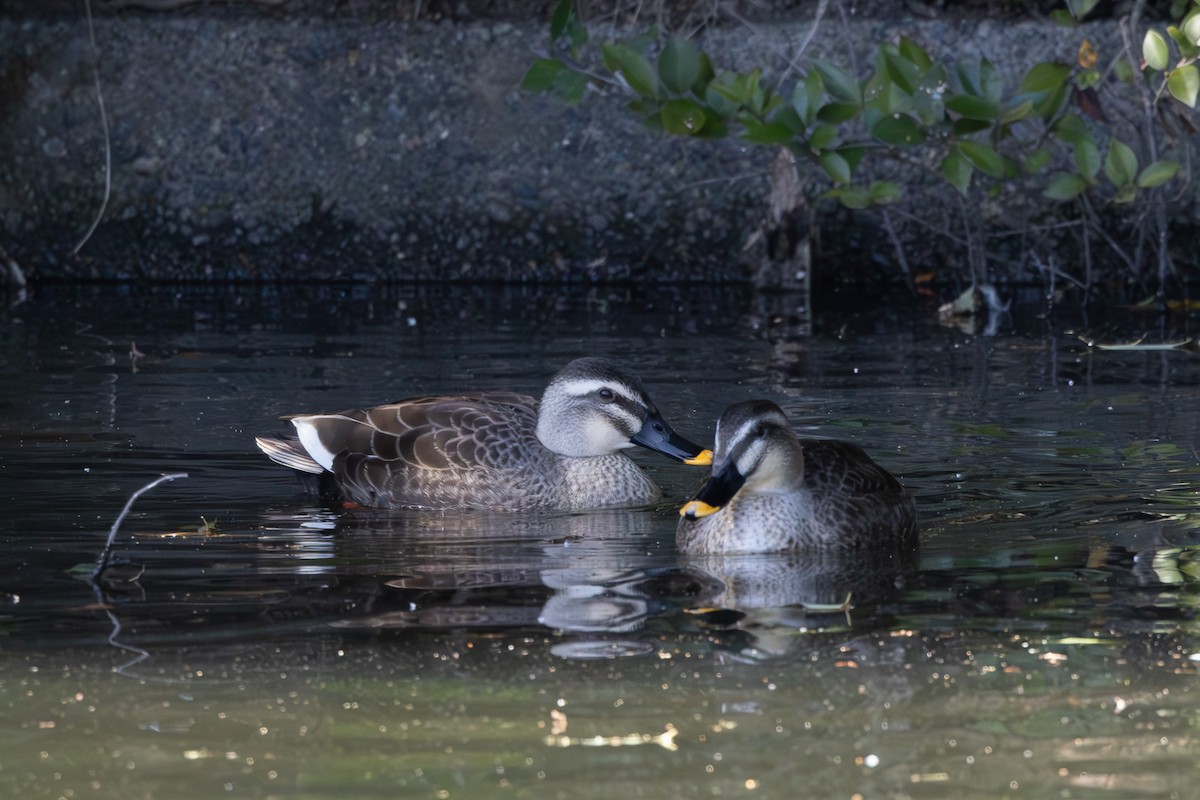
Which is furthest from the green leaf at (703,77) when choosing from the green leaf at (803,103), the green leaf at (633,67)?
the green leaf at (803,103)

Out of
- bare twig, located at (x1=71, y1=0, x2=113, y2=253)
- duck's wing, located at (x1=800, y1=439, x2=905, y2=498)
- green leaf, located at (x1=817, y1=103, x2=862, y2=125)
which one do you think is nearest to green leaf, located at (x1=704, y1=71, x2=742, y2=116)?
green leaf, located at (x1=817, y1=103, x2=862, y2=125)

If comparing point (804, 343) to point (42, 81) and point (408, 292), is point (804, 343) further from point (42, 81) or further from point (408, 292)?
point (42, 81)

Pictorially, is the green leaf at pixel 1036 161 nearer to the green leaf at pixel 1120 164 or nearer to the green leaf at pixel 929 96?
the green leaf at pixel 1120 164

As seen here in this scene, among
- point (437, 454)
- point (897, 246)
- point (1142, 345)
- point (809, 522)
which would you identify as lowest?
point (809, 522)

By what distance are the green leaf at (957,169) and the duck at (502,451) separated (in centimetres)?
214

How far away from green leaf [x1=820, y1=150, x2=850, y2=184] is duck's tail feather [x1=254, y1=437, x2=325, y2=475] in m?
2.94

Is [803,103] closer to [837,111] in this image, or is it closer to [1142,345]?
[837,111]

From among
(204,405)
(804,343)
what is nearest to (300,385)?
(204,405)

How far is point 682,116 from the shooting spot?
936 cm

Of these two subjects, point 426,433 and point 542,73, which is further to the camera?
point 542,73

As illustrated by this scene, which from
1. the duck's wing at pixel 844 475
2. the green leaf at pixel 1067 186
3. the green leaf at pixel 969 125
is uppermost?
the green leaf at pixel 969 125

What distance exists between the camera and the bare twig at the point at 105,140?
51.3 feet

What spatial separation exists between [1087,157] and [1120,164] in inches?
16.2

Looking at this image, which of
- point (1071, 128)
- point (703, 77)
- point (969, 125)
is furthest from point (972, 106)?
point (1071, 128)
